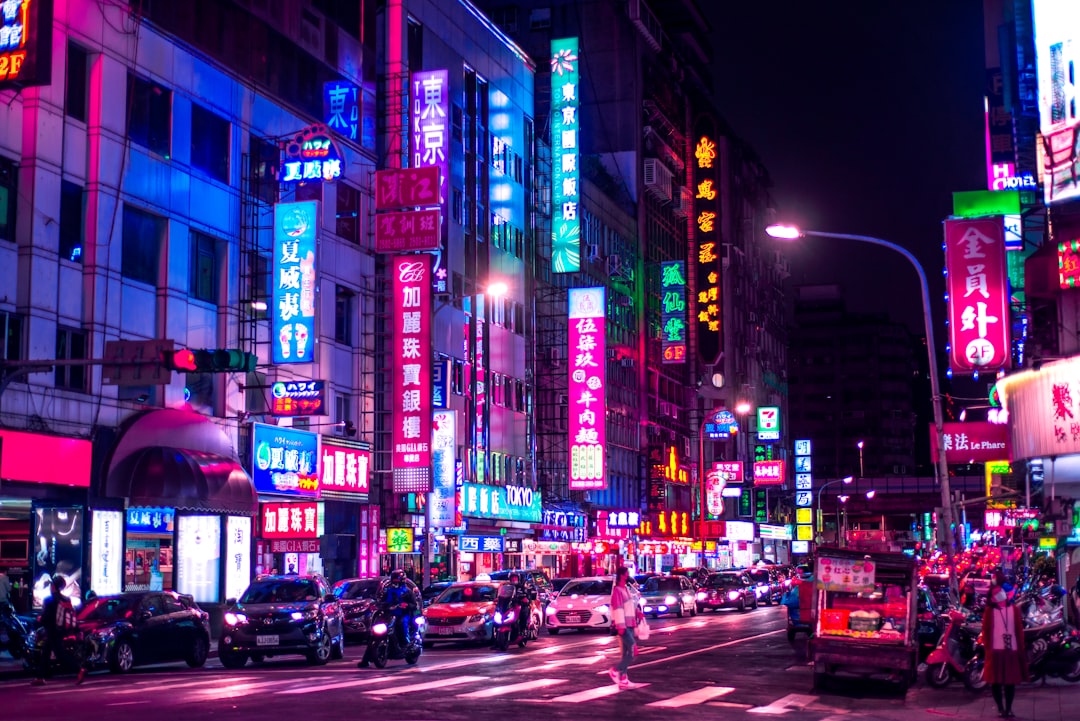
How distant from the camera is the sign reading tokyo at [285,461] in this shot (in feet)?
133

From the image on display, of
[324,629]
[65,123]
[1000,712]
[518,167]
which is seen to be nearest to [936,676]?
[1000,712]

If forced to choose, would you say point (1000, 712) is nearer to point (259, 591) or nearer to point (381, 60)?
point (259, 591)

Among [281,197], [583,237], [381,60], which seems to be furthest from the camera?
[583,237]

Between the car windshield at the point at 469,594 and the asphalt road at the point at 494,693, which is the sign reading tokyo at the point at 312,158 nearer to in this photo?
the car windshield at the point at 469,594

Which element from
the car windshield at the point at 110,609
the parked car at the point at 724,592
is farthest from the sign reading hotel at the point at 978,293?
the parked car at the point at 724,592

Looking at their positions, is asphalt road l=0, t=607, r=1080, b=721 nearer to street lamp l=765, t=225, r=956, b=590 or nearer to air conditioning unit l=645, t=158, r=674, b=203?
street lamp l=765, t=225, r=956, b=590

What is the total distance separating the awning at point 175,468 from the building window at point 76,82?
24.8 ft

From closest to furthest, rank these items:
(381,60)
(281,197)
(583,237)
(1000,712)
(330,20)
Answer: (1000,712), (281,197), (330,20), (381,60), (583,237)

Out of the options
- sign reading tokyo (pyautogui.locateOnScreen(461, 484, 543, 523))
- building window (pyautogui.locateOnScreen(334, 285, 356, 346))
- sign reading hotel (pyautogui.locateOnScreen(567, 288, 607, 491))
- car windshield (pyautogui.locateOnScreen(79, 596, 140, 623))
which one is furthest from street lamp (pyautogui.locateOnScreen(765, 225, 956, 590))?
sign reading hotel (pyautogui.locateOnScreen(567, 288, 607, 491))

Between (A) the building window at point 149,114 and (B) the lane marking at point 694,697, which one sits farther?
(A) the building window at point 149,114

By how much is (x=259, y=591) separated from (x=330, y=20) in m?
24.5

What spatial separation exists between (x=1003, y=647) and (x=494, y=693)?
23.8 feet

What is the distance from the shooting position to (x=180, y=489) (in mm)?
34844

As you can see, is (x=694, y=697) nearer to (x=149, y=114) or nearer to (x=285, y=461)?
(x=285, y=461)
